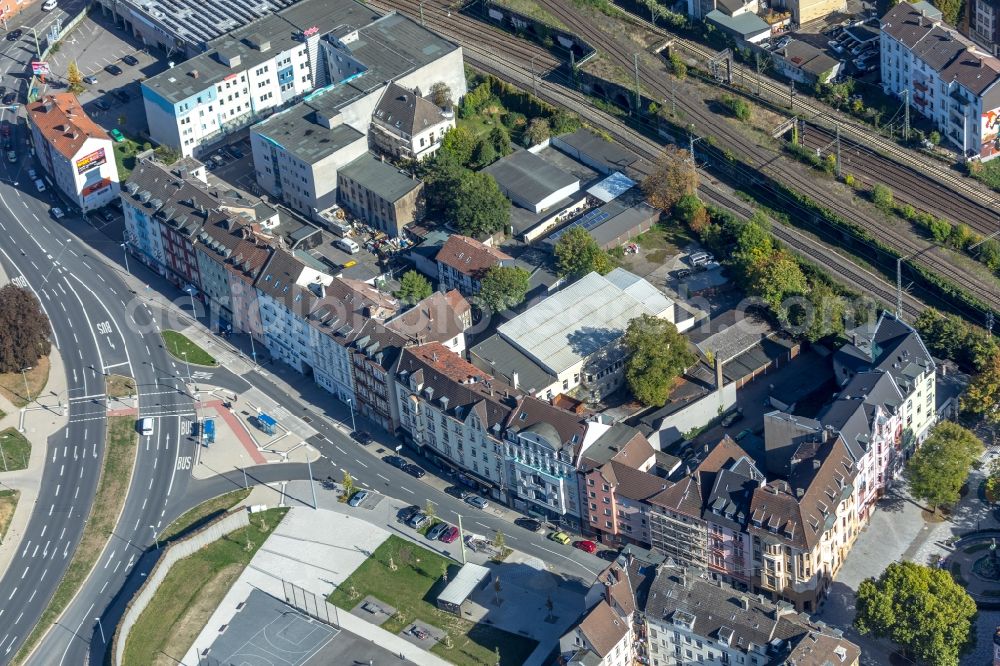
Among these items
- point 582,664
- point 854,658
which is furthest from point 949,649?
point 582,664

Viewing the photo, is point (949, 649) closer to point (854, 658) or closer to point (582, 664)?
point (854, 658)

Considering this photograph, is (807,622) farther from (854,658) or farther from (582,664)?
(582,664)

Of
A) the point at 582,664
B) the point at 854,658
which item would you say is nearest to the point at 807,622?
the point at 854,658

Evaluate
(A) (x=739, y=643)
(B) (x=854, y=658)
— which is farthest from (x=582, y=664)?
(B) (x=854, y=658)

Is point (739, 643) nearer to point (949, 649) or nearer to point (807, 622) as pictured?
point (807, 622)
